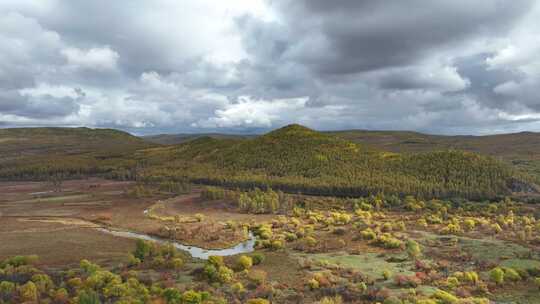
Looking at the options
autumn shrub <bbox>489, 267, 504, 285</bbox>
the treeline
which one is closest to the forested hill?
the treeline

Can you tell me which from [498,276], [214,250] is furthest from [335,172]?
[498,276]

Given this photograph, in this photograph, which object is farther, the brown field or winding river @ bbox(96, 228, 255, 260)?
the brown field

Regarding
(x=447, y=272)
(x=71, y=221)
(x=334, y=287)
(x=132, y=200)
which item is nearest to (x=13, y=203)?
(x=132, y=200)

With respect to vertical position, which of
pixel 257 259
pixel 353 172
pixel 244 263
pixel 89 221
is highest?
pixel 353 172

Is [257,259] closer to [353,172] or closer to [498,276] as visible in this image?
[498,276]

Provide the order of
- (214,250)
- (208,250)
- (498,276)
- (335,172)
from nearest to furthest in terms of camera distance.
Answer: (498,276) → (214,250) → (208,250) → (335,172)

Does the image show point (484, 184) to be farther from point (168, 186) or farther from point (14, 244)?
point (14, 244)

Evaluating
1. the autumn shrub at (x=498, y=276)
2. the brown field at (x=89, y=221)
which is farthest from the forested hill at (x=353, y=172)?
the autumn shrub at (x=498, y=276)

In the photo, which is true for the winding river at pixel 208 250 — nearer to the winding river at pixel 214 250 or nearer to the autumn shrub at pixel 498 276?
the winding river at pixel 214 250

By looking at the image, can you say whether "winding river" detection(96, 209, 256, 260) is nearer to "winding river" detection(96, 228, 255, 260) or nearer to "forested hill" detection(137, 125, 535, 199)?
"winding river" detection(96, 228, 255, 260)
